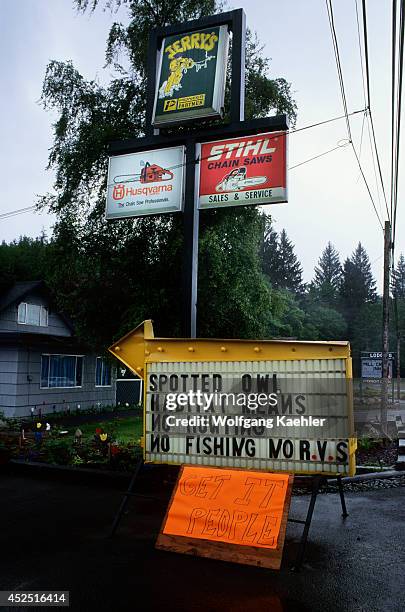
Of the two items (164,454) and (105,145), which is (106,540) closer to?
(164,454)

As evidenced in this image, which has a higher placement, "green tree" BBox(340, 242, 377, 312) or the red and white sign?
"green tree" BBox(340, 242, 377, 312)

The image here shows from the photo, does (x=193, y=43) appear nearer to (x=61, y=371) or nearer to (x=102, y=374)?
(x=61, y=371)

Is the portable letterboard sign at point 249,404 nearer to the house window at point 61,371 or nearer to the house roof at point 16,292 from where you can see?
the house window at point 61,371

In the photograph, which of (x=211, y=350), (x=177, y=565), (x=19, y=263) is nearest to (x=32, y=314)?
(x=211, y=350)

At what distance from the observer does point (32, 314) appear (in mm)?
25703

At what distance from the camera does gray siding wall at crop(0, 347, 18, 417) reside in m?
21.5

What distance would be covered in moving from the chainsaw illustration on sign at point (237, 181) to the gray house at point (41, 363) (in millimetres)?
13077

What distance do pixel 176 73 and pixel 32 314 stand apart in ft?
55.7

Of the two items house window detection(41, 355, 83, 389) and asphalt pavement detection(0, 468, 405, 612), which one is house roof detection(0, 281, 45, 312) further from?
asphalt pavement detection(0, 468, 405, 612)

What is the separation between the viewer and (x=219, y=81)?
11.1 m

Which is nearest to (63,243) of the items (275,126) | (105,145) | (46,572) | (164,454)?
(105,145)

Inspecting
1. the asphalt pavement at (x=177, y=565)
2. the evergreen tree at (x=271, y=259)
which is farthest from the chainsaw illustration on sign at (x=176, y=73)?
the evergreen tree at (x=271, y=259)

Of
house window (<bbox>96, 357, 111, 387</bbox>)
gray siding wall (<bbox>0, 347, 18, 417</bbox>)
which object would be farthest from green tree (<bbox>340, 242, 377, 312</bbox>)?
gray siding wall (<bbox>0, 347, 18, 417</bbox>)

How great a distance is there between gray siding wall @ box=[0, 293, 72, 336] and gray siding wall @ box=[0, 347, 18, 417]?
2261 millimetres
